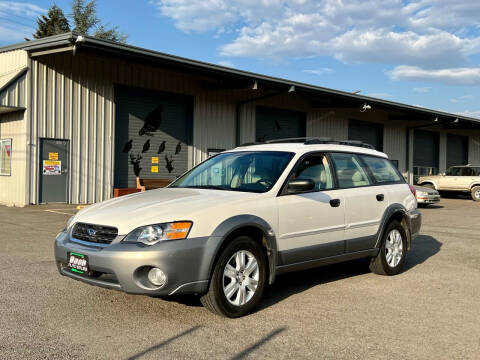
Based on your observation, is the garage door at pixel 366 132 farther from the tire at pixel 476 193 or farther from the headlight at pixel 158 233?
the headlight at pixel 158 233

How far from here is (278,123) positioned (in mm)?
24844

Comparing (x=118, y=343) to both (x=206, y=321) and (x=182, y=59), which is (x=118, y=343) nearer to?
(x=206, y=321)

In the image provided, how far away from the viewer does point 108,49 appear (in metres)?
15.2

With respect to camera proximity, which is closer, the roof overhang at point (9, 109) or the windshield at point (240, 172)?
the windshield at point (240, 172)

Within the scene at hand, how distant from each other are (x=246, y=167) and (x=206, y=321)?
1.97m

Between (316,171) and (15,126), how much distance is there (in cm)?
1351

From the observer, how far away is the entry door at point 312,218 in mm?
5398

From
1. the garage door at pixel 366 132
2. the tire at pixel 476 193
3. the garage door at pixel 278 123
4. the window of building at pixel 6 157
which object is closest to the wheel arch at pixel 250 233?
the window of building at pixel 6 157

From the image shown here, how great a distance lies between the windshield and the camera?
5.59m

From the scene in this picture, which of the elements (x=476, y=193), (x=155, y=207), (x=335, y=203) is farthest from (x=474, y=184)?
(x=155, y=207)

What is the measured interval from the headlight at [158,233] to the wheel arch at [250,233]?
303mm

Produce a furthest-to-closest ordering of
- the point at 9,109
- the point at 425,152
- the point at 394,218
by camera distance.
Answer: the point at 425,152 → the point at 9,109 → the point at 394,218

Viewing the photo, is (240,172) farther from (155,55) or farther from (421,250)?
(155,55)

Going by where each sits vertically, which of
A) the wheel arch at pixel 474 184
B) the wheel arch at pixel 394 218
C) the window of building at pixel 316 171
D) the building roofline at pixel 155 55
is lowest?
the wheel arch at pixel 394 218
